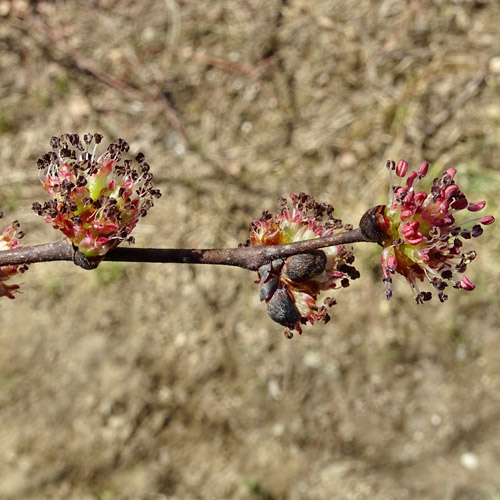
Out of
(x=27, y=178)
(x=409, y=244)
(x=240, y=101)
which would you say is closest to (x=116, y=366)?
(x=27, y=178)

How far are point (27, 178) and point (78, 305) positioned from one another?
1.26m

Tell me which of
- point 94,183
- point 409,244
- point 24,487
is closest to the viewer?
point 409,244

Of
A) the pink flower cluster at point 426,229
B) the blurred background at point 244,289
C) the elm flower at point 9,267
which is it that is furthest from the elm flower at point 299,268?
the blurred background at point 244,289

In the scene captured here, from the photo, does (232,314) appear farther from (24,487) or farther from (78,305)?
(24,487)

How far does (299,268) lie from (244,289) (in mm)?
3431

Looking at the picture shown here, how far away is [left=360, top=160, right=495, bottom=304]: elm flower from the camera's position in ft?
6.05

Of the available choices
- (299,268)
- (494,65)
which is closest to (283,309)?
(299,268)

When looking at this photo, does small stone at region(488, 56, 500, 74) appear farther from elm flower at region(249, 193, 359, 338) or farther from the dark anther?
the dark anther

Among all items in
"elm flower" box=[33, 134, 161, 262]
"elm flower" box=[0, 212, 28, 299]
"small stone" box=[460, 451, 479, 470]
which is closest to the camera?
"elm flower" box=[33, 134, 161, 262]

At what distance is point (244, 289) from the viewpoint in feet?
17.7

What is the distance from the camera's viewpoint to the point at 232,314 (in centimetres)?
538

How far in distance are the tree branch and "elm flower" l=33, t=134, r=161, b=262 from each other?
5 cm

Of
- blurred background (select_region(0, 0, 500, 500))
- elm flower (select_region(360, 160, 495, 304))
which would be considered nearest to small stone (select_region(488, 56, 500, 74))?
blurred background (select_region(0, 0, 500, 500))

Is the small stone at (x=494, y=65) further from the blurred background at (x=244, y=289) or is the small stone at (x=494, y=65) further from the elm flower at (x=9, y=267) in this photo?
the elm flower at (x=9, y=267)
